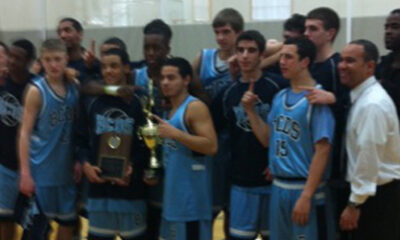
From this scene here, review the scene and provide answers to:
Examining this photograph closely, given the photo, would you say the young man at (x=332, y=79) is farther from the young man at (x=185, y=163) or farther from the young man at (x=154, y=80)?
the young man at (x=154, y=80)

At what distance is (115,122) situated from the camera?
3330mm

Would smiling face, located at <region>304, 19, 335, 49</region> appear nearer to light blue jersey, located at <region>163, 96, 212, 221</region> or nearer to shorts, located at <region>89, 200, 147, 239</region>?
light blue jersey, located at <region>163, 96, 212, 221</region>

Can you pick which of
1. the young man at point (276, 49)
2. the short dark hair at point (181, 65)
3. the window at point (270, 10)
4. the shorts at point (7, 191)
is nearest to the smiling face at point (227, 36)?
the young man at point (276, 49)

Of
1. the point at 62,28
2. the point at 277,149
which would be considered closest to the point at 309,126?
the point at 277,149

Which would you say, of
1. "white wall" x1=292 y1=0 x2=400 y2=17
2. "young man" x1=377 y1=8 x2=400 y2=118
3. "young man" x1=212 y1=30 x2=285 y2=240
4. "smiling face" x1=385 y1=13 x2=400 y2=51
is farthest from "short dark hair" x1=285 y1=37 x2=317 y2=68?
"white wall" x1=292 y1=0 x2=400 y2=17

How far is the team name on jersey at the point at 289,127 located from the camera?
2.95 m

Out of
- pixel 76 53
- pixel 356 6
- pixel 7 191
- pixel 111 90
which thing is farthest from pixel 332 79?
pixel 356 6

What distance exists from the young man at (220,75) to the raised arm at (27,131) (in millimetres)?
1109

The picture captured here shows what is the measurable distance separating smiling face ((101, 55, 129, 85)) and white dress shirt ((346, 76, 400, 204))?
146 centimetres

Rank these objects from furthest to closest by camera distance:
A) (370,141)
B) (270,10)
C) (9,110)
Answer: (270,10) < (9,110) < (370,141)

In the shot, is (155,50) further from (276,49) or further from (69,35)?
(69,35)

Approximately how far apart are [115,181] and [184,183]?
1.49ft

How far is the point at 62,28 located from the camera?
14.6 ft

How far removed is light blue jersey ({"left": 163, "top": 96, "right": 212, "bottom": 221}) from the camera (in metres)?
3.19
